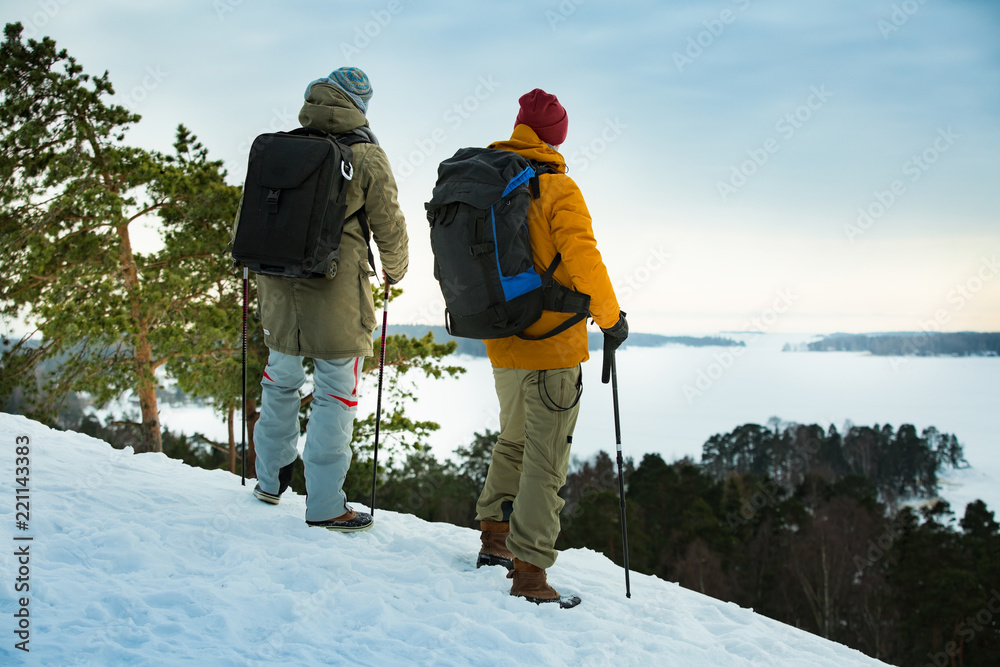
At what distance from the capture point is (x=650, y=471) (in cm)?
3466

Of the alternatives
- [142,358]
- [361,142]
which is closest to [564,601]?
[361,142]

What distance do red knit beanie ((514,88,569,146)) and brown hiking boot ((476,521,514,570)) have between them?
7.00 feet

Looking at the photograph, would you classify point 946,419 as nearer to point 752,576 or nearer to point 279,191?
point 752,576

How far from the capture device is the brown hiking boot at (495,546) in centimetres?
341

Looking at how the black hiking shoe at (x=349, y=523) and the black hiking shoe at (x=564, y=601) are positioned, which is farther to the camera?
the black hiking shoe at (x=349, y=523)

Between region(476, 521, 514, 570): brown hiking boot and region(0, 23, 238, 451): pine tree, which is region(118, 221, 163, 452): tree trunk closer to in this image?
region(0, 23, 238, 451): pine tree

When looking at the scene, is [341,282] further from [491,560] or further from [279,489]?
[491,560]

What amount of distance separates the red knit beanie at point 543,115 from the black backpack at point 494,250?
28 centimetres

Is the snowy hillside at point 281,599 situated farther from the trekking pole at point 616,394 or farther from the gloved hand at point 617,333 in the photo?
the gloved hand at point 617,333

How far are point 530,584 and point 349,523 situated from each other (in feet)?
4.03

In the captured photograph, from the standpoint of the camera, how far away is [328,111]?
11.4ft

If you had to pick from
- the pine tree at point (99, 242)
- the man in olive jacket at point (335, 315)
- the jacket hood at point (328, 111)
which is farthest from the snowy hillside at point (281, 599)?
the pine tree at point (99, 242)

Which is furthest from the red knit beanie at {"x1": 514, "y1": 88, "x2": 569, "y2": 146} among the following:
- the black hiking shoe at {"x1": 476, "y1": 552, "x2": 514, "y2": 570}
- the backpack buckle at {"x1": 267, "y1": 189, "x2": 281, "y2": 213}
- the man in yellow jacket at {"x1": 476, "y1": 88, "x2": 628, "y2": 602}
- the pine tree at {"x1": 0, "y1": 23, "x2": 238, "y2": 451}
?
the pine tree at {"x1": 0, "y1": 23, "x2": 238, "y2": 451}

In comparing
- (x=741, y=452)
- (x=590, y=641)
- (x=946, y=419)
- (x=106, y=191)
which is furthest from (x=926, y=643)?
(x=946, y=419)
